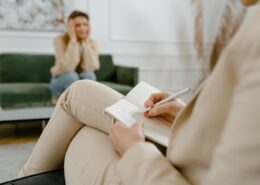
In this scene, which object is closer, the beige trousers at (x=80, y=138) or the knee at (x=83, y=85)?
the beige trousers at (x=80, y=138)

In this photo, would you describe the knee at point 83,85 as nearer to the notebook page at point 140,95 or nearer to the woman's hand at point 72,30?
the notebook page at point 140,95

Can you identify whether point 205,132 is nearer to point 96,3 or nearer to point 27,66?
point 27,66

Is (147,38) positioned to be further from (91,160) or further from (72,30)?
(91,160)

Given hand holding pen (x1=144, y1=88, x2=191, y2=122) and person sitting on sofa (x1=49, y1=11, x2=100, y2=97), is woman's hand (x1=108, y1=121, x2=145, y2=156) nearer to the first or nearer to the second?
hand holding pen (x1=144, y1=88, x2=191, y2=122)

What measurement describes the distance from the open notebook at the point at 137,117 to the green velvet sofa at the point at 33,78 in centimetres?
173

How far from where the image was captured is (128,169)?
599 millimetres

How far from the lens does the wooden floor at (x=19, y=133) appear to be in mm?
2590

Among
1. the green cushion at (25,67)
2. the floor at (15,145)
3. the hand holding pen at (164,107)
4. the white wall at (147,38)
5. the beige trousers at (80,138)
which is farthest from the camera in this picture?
the white wall at (147,38)

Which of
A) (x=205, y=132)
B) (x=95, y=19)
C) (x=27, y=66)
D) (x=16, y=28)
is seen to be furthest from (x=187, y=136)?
(x=95, y=19)

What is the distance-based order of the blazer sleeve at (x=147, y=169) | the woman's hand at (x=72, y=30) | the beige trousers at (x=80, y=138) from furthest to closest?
the woman's hand at (x=72, y=30) → the beige trousers at (x=80, y=138) → the blazer sleeve at (x=147, y=169)

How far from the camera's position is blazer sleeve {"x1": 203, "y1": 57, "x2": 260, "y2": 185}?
392 millimetres

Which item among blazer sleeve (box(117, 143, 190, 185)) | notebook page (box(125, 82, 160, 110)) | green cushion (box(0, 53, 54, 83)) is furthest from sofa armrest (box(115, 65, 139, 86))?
blazer sleeve (box(117, 143, 190, 185))

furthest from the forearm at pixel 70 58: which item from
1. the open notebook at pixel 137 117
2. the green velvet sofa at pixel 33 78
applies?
the open notebook at pixel 137 117

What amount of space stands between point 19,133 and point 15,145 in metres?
0.43
